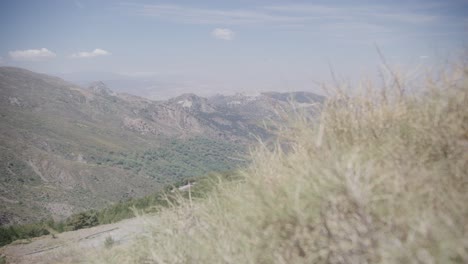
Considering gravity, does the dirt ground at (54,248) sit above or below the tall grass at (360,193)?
below

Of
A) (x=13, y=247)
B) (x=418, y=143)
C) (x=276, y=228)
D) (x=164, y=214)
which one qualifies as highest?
(x=418, y=143)

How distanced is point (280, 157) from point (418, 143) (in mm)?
1520

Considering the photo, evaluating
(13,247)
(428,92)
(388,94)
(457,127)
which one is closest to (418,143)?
(457,127)

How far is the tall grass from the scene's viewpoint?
2234 millimetres

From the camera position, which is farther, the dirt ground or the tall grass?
the dirt ground

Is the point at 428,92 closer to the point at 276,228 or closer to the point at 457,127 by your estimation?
the point at 457,127

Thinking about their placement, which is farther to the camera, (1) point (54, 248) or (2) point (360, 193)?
(1) point (54, 248)

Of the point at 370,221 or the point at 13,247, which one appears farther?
the point at 13,247

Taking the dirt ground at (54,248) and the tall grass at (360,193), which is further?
the dirt ground at (54,248)

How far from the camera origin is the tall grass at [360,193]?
2234 millimetres

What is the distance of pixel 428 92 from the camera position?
12.1 feet

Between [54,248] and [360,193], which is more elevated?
[360,193]

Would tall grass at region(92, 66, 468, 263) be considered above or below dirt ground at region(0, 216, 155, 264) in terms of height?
above

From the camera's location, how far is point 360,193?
2510mm
